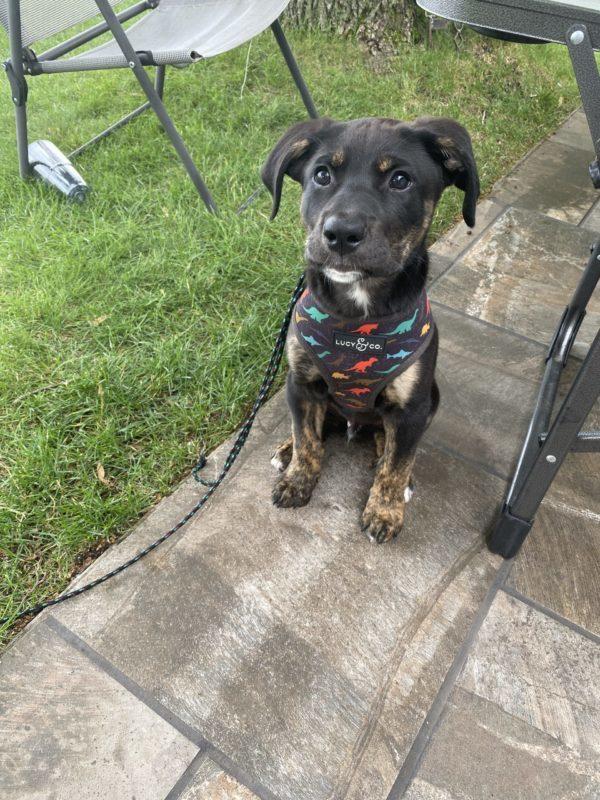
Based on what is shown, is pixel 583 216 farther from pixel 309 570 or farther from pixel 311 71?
pixel 309 570

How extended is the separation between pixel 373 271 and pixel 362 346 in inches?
10.0

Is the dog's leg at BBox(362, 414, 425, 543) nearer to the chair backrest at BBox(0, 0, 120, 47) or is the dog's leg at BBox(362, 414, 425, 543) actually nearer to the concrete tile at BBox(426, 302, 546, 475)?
the concrete tile at BBox(426, 302, 546, 475)

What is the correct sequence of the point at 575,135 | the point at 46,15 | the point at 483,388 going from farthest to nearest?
the point at 575,135, the point at 46,15, the point at 483,388

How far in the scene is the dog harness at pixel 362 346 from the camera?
69.4 inches

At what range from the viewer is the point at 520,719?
64.4 inches

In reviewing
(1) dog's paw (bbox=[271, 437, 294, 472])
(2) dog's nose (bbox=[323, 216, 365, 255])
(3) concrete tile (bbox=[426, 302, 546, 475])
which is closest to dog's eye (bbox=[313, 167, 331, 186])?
(2) dog's nose (bbox=[323, 216, 365, 255])

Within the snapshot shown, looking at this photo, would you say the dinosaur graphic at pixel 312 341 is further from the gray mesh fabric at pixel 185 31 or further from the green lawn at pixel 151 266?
the gray mesh fabric at pixel 185 31

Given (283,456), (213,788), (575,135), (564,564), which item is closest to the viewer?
(213,788)

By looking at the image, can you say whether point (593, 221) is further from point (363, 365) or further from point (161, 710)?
point (161, 710)

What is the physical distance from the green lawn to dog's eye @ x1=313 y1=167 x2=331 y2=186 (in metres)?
1.06

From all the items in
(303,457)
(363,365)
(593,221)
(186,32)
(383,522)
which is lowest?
(383,522)

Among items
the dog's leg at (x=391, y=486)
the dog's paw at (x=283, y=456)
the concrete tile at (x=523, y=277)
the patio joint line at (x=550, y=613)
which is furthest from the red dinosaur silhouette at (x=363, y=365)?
the concrete tile at (x=523, y=277)

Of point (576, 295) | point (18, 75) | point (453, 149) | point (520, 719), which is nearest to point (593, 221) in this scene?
point (576, 295)

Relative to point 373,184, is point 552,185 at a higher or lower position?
lower
